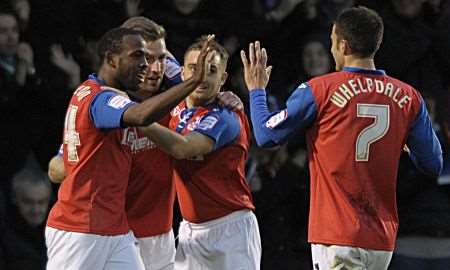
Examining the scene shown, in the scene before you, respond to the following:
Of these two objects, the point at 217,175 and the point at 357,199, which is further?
the point at 217,175

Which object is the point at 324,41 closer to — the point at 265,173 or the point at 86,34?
the point at 265,173

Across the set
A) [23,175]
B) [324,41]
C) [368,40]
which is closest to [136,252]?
[368,40]

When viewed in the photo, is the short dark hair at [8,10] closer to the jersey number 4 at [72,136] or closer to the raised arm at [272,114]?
the jersey number 4 at [72,136]

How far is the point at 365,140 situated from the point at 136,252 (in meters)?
1.33

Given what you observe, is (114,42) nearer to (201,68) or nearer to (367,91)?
(201,68)

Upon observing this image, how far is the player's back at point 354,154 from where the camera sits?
6.88 m

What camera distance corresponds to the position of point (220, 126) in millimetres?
7504

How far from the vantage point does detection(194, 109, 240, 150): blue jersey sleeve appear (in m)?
7.46

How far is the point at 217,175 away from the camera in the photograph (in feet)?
25.2

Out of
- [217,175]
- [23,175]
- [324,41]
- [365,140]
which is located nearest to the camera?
[365,140]

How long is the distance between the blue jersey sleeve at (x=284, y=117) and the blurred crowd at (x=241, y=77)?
9.50 feet

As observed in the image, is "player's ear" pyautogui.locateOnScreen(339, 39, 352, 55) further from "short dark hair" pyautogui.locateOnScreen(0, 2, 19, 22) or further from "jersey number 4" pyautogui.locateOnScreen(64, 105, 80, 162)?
"short dark hair" pyautogui.locateOnScreen(0, 2, 19, 22)

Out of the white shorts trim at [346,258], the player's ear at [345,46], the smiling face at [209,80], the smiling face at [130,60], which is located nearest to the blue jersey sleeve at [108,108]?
the smiling face at [130,60]

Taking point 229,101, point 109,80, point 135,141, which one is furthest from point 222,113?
point 109,80
